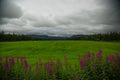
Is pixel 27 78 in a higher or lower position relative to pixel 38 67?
lower

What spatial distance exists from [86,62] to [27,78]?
2.08m

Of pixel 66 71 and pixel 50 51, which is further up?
pixel 66 71

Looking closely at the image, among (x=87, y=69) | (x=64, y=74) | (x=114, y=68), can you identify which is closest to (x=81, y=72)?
(x=87, y=69)

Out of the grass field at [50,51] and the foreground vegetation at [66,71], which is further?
the grass field at [50,51]

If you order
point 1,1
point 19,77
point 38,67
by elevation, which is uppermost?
point 1,1

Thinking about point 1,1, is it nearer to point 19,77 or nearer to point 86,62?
point 19,77

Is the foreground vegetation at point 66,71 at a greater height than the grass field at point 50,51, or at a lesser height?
greater

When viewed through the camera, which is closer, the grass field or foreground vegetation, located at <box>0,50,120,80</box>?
foreground vegetation, located at <box>0,50,120,80</box>

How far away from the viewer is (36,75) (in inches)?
193

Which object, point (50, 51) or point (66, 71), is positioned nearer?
point (66, 71)

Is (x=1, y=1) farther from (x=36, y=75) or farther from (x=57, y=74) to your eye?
(x=57, y=74)

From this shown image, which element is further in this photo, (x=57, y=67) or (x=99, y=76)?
(x=57, y=67)

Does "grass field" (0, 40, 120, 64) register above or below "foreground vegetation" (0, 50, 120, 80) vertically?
below

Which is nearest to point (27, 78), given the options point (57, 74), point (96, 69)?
point (57, 74)
